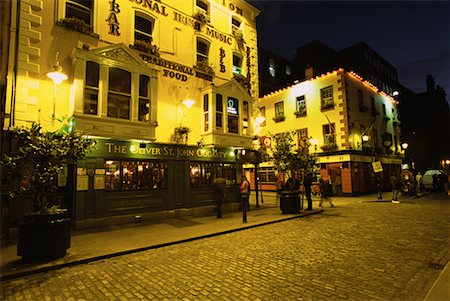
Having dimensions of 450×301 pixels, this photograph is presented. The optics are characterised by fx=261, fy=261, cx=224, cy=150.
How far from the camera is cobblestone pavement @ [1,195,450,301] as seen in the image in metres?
4.61

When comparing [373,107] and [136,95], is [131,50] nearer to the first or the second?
[136,95]

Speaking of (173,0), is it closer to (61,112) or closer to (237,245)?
(61,112)

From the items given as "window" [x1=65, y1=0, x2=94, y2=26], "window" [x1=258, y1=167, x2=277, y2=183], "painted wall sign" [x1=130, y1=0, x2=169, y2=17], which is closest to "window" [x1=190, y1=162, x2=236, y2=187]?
"painted wall sign" [x1=130, y1=0, x2=169, y2=17]

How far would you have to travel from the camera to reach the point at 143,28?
12.7 metres

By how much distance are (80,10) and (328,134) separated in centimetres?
Answer: 2040

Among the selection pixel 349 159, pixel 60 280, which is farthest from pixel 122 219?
pixel 349 159

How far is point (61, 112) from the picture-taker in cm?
993

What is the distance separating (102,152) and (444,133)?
60.8 meters

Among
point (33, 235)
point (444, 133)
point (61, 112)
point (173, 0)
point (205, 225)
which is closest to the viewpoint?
point (33, 235)

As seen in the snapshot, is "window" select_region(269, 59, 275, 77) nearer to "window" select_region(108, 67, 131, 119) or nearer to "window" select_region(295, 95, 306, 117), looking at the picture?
"window" select_region(295, 95, 306, 117)

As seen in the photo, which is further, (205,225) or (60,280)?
(205,225)

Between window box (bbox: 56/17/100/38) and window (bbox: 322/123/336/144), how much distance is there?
19.6 m

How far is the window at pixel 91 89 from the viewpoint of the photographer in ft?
33.4

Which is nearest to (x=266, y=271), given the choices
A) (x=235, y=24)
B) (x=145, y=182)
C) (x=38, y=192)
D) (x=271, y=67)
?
(x=38, y=192)
